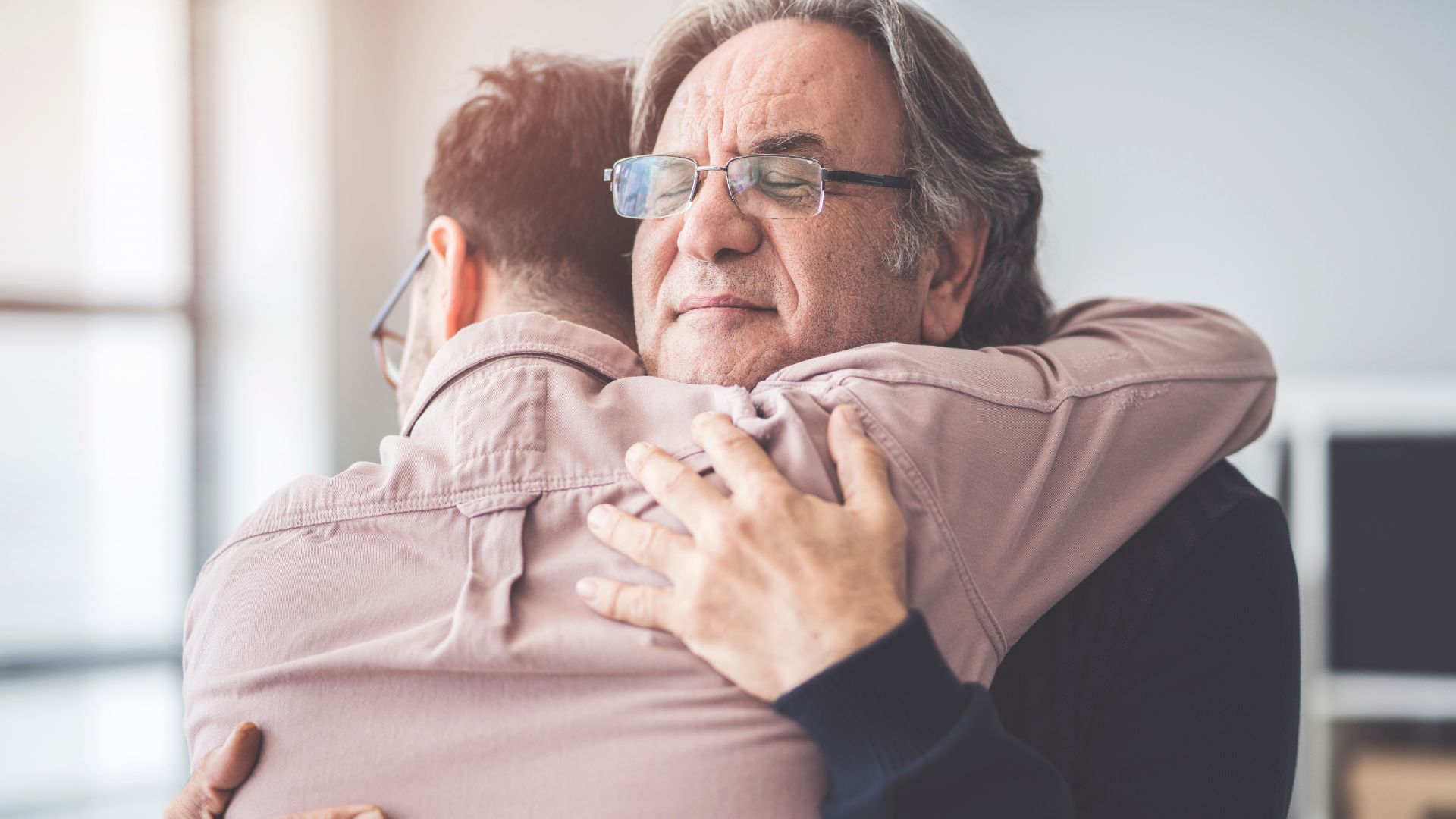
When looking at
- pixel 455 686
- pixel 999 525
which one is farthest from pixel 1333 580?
pixel 455 686

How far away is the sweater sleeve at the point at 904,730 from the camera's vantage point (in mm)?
707

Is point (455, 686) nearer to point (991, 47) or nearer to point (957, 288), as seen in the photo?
point (957, 288)

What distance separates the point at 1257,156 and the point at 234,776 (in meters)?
3.04

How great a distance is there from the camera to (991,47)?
301 cm

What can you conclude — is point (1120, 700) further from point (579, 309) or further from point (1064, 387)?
point (579, 309)

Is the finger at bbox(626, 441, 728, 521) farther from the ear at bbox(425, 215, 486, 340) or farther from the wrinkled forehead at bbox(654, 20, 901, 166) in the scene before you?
the ear at bbox(425, 215, 486, 340)

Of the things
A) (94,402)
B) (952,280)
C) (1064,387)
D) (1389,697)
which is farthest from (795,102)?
(94,402)

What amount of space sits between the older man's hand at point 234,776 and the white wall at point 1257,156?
2.39m

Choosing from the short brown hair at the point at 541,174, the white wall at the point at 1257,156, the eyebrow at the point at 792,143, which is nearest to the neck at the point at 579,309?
the short brown hair at the point at 541,174

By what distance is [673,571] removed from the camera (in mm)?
759

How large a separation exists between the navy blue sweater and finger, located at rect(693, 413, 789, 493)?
0.15 metres

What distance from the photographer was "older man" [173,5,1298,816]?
2.39 feet

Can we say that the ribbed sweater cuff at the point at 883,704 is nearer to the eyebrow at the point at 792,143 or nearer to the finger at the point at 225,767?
the finger at the point at 225,767

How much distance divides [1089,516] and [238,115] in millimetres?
3173
